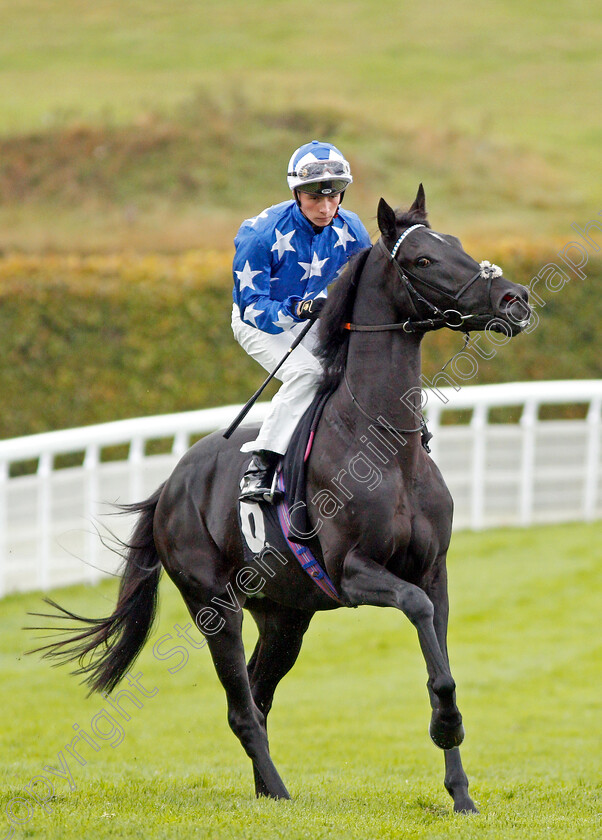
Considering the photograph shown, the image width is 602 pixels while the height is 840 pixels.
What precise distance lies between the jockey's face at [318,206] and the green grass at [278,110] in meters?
10.7

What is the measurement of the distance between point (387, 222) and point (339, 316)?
0.40 m

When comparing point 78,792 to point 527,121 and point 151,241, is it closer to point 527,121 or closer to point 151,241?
point 151,241

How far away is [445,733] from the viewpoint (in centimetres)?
415

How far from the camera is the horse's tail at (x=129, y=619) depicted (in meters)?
5.55

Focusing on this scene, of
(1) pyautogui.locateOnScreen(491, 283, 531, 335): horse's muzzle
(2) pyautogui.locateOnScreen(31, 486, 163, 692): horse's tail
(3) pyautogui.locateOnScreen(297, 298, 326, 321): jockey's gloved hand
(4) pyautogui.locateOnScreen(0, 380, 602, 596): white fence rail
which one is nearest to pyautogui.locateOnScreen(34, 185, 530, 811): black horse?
(1) pyautogui.locateOnScreen(491, 283, 531, 335): horse's muzzle

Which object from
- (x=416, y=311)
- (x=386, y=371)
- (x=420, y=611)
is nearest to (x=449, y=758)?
(x=420, y=611)

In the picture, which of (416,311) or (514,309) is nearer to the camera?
(514,309)

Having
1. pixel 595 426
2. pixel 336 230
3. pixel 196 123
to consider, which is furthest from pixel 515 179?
pixel 336 230

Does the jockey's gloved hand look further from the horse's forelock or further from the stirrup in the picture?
the stirrup

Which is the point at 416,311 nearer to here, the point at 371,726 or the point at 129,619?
the point at 129,619

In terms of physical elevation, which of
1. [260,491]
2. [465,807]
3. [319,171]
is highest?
[319,171]

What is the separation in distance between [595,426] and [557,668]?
3408 mm

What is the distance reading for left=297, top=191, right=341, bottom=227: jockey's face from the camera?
15.2 feet

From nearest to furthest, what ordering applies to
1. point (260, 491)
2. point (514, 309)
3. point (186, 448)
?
1. point (514, 309)
2. point (260, 491)
3. point (186, 448)
